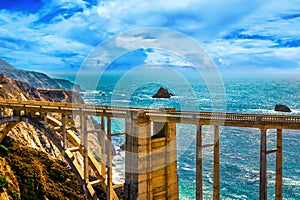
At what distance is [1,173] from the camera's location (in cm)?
3456

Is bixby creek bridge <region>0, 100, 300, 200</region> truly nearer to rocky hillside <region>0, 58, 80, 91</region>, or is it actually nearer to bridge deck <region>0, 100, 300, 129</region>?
bridge deck <region>0, 100, 300, 129</region>

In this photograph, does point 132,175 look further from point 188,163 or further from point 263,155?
point 188,163

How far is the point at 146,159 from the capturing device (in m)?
23.0

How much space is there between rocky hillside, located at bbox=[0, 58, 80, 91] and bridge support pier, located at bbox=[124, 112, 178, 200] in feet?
327

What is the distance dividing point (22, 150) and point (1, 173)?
5234 mm

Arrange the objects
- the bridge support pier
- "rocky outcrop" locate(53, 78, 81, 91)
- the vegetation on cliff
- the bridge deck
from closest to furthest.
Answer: the bridge deck
the bridge support pier
the vegetation on cliff
"rocky outcrop" locate(53, 78, 81, 91)

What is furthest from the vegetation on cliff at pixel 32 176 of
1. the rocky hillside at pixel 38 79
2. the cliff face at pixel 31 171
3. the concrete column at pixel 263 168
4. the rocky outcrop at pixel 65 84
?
the rocky outcrop at pixel 65 84

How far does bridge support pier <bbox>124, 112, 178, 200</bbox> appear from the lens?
2255cm

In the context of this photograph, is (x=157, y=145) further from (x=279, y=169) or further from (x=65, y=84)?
(x=65, y=84)

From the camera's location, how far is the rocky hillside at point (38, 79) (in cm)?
12094

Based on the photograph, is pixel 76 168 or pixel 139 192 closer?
pixel 139 192

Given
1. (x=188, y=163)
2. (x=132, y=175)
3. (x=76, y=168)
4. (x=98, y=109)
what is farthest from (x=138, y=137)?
(x=188, y=163)

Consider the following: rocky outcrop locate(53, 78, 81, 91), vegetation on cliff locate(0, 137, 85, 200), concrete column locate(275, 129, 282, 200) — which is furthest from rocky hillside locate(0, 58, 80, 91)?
concrete column locate(275, 129, 282, 200)

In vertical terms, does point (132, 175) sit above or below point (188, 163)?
above
